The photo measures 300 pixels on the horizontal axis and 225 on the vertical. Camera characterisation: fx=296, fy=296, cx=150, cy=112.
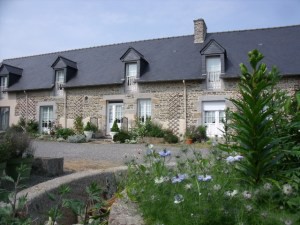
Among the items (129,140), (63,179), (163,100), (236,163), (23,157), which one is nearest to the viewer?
(236,163)

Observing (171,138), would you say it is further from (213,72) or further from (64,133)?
(64,133)

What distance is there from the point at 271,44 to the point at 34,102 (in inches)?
559

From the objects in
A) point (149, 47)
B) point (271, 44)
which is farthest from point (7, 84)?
point (271, 44)

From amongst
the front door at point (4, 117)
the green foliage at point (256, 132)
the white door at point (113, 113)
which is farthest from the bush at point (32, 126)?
the green foliage at point (256, 132)

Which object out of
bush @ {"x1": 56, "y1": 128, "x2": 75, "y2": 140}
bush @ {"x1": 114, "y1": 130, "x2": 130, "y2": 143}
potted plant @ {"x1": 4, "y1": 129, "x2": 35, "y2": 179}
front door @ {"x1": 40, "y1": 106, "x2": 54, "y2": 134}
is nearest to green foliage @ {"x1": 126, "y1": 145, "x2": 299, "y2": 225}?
potted plant @ {"x1": 4, "y1": 129, "x2": 35, "y2": 179}

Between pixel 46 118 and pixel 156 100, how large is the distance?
741cm

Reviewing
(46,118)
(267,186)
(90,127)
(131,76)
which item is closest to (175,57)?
(131,76)

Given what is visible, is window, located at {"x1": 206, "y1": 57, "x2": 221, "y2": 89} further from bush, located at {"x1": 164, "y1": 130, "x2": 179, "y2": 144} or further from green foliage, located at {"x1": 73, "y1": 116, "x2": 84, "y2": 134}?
green foliage, located at {"x1": 73, "y1": 116, "x2": 84, "y2": 134}

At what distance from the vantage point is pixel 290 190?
1.88m

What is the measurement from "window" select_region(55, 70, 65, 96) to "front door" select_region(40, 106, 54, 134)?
1099 millimetres

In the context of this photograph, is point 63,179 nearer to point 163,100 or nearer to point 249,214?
point 249,214

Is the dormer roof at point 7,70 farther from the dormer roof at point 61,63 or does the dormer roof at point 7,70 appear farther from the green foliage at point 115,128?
the green foliage at point 115,128

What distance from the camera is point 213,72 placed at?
579 inches

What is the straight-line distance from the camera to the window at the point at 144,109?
15616 millimetres
